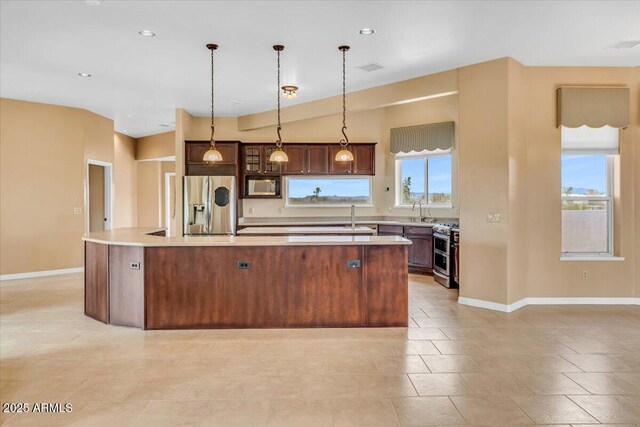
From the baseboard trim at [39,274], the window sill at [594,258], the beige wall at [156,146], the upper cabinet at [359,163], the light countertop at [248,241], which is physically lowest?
the baseboard trim at [39,274]

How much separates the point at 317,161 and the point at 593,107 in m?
4.28

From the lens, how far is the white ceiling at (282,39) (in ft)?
12.0

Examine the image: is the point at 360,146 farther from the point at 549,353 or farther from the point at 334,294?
the point at 549,353

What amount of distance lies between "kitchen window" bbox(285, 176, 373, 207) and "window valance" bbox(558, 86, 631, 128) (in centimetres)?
368

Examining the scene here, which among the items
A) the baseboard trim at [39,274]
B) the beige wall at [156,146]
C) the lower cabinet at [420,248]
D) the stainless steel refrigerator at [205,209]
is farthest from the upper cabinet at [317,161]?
the baseboard trim at [39,274]

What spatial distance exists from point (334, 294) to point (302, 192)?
13.4ft

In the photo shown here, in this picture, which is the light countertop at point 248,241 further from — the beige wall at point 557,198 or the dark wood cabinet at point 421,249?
the dark wood cabinet at point 421,249

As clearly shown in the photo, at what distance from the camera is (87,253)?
4727 mm

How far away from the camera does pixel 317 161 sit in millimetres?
7750

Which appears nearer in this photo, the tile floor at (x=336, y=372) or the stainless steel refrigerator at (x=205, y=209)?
the tile floor at (x=336, y=372)

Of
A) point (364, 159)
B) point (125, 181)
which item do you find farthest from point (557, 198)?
point (125, 181)

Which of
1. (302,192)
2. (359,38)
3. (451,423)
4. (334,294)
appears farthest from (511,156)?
(302,192)

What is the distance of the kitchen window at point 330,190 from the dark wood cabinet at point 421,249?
4.21ft

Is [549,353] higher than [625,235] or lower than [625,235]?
lower
